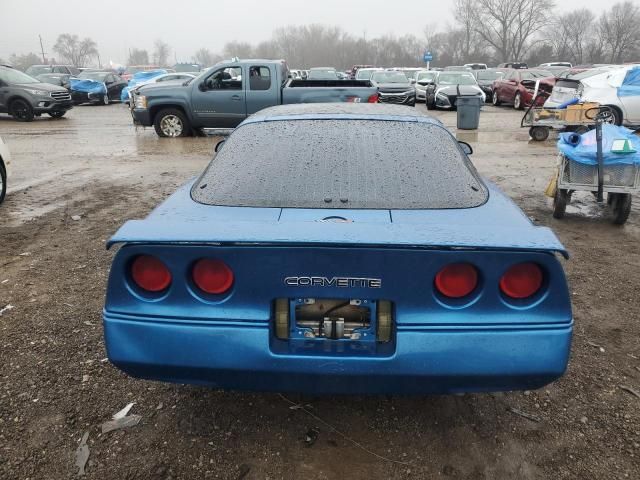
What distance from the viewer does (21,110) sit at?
55.0 feet

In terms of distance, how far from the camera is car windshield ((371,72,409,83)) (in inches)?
807

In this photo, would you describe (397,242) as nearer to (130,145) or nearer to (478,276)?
(478,276)

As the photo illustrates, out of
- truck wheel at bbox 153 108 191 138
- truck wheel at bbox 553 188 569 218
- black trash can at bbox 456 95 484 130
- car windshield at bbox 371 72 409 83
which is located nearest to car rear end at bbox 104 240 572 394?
truck wheel at bbox 553 188 569 218

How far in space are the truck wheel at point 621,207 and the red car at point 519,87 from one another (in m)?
14.8

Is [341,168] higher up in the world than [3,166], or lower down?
higher up

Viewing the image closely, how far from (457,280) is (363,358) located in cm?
50

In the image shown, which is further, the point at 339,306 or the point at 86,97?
the point at 86,97

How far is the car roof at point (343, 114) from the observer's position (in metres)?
3.45

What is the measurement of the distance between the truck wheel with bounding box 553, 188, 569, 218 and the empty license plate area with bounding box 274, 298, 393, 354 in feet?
15.5

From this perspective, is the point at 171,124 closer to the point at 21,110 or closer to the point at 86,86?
the point at 21,110

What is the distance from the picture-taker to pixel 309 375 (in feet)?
7.02

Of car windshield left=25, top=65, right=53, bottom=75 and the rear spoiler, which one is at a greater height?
the rear spoiler

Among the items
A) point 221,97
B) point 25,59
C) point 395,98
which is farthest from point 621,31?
point 25,59

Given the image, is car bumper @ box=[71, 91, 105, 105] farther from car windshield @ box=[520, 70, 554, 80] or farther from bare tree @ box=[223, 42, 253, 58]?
bare tree @ box=[223, 42, 253, 58]
